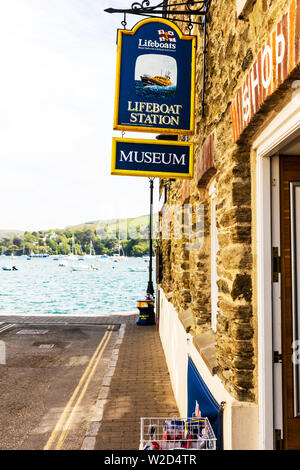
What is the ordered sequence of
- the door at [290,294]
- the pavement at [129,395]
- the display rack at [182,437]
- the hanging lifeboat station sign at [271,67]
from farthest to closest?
Result: the pavement at [129,395] → the display rack at [182,437] → the door at [290,294] → the hanging lifeboat station sign at [271,67]

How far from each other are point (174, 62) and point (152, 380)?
6748 mm

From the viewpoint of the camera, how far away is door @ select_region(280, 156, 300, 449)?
2.57 meters

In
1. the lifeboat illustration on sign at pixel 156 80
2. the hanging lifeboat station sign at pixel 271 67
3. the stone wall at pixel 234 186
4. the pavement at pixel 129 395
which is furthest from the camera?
the pavement at pixel 129 395

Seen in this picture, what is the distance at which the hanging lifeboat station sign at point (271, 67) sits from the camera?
174cm

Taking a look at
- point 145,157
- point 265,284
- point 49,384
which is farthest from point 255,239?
point 49,384

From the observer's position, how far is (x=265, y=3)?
2.41 metres

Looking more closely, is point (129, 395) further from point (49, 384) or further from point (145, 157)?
point (145, 157)

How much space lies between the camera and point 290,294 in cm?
267

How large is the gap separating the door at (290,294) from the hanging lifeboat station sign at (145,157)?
1922 millimetres

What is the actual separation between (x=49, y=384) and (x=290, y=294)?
6.74 metres

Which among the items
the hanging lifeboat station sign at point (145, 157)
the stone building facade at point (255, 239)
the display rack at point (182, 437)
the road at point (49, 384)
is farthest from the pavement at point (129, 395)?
the hanging lifeboat station sign at point (145, 157)

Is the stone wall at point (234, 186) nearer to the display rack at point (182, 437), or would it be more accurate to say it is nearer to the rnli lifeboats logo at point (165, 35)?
the display rack at point (182, 437)

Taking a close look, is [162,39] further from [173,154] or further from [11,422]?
[11,422]

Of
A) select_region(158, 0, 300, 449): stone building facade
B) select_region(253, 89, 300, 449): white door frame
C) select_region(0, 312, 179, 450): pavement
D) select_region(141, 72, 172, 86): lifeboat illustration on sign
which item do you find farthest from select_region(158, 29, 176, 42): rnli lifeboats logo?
select_region(0, 312, 179, 450): pavement
